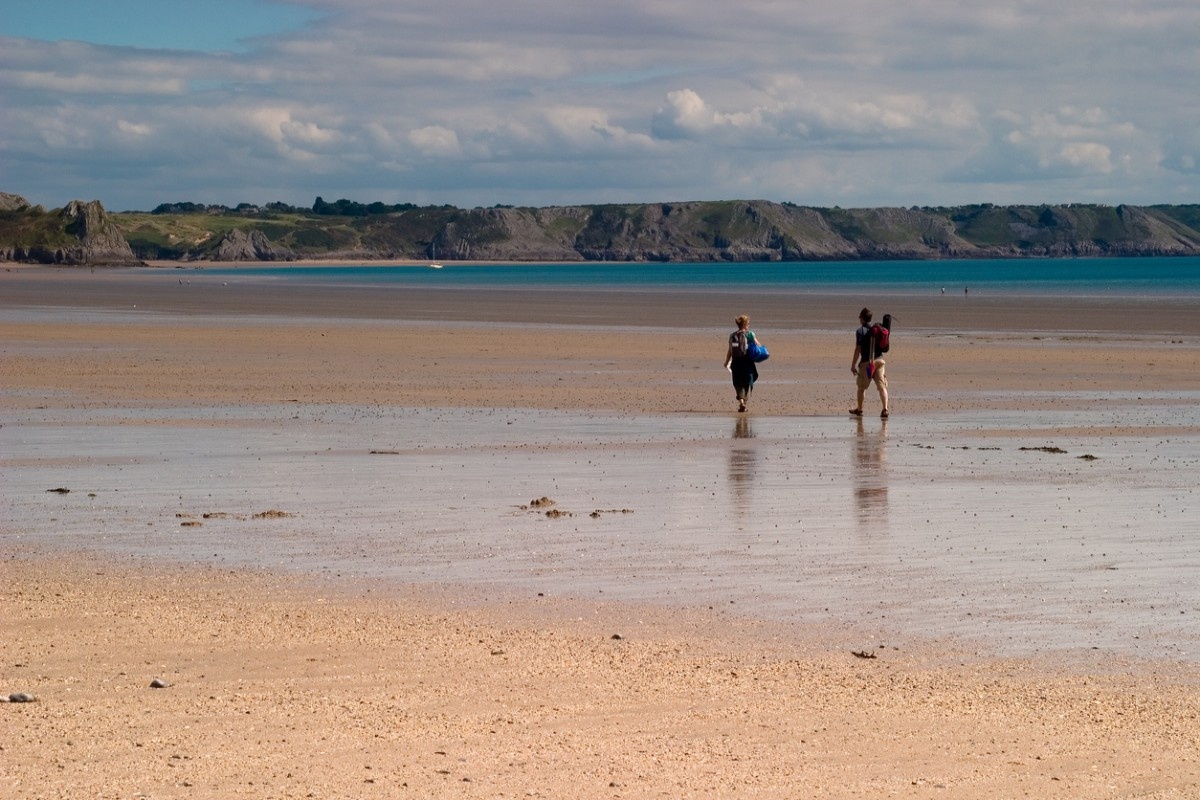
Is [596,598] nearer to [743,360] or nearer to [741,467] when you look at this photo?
[741,467]

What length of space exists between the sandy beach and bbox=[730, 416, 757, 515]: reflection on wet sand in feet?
0.35

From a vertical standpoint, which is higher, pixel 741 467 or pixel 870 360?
pixel 870 360

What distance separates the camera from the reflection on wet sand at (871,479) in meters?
13.3

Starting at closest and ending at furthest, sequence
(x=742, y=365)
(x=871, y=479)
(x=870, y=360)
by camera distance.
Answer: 1. (x=871, y=479)
2. (x=870, y=360)
3. (x=742, y=365)

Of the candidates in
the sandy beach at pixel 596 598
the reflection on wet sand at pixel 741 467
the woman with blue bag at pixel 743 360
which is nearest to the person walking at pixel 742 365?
the woman with blue bag at pixel 743 360

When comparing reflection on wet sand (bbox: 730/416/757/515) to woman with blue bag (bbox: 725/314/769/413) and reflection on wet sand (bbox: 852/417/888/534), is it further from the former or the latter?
woman with blue bag (bbox: 725/314/769/413)

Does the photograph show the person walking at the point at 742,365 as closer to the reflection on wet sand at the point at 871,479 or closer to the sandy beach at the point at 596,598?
the sandy beach at the point at 596,598

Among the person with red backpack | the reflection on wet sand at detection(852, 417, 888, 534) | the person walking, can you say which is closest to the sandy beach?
the reflection on wet sand at detection(852, 417, 888, 534)

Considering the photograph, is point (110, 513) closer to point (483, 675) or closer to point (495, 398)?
point (483, 675)

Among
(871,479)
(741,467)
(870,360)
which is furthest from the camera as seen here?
(870,360)

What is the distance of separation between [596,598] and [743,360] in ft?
44.6

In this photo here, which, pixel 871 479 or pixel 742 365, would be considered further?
pixel 742 365

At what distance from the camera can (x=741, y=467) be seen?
16859mm

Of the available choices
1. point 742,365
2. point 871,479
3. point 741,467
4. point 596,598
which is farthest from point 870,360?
point 596,598
